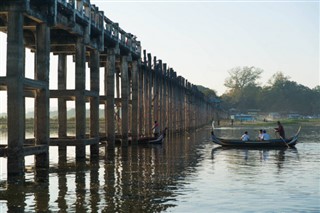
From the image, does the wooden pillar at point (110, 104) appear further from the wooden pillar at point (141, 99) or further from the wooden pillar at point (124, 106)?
the wooden pillar at point (141, 99)

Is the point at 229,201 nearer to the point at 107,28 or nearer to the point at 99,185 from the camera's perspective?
the point at 99,185

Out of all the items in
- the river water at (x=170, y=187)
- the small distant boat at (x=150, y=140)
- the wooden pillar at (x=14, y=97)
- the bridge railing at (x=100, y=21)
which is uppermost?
the bridge railing at (x=100, y=21)

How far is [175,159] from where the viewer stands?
1248 inches

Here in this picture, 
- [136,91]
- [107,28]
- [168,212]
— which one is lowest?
[168,212]

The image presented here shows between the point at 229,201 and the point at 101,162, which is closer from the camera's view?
the point at 229,201

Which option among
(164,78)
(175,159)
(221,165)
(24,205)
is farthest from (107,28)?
(164,78)

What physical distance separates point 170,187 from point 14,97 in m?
6.77

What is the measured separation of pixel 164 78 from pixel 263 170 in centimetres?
3568

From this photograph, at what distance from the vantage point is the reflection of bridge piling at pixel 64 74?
20.9 m

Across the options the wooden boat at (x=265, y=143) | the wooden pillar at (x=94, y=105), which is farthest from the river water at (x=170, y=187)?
the wooden boat at (x=265, y=143)

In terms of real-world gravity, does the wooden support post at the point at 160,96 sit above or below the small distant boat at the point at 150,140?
above

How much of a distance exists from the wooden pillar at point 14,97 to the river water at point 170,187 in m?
0.92

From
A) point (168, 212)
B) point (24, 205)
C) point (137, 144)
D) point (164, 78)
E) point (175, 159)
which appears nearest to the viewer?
point (168, 212)

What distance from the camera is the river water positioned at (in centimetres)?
1597
